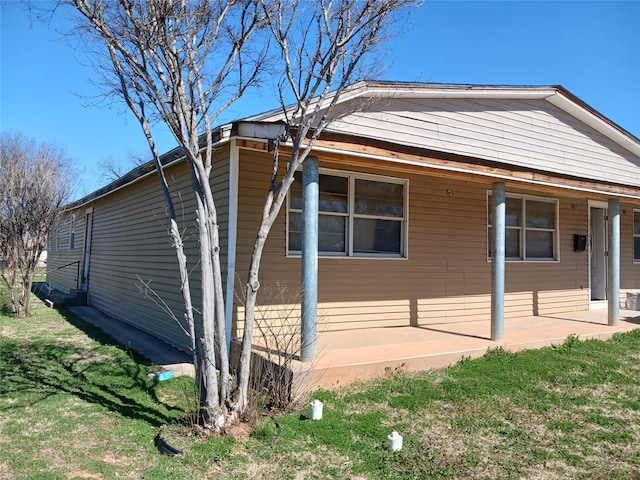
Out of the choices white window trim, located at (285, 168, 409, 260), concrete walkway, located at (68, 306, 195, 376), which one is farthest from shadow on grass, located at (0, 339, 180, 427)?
white window trim, located at (285, 168, 409, 260)

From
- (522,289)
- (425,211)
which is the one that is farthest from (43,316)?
(522,289)

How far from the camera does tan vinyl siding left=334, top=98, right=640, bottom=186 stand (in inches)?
289

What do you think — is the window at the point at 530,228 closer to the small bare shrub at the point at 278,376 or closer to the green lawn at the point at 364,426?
the green lawn at the point at 364,426

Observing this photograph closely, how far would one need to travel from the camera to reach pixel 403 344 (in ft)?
20.3

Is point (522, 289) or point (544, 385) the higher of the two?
point (522, 289)

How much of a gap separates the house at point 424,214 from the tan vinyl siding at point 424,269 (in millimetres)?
25

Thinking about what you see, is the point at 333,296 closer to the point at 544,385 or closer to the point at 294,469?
the point at 544,385

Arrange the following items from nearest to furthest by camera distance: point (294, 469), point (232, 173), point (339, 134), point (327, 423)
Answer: point (294, 469)
point (327, 423)
point (339, 134)
point (232, 173)

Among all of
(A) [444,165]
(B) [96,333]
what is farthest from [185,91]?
(B) [96,333]

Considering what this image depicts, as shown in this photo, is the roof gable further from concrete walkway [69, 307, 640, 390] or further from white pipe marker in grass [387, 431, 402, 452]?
white pipe marker in grass [387, 431, 402, 452]

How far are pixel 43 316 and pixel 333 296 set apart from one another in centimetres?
743

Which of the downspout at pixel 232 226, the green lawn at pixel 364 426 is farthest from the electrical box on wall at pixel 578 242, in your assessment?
the downspout at pixel 232 226

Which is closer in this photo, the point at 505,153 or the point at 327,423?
the point at 327,423

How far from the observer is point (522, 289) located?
29.8ft
